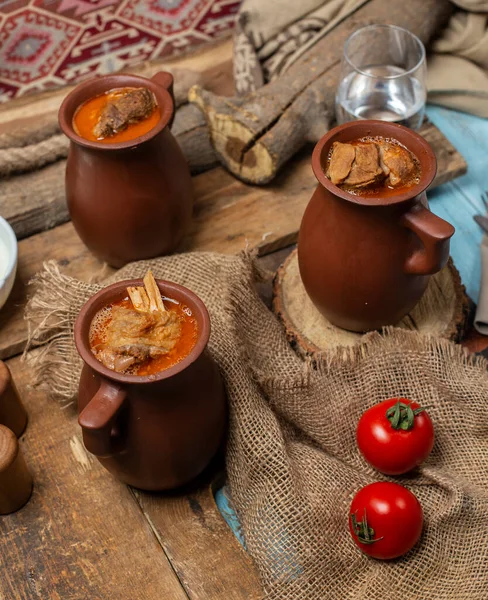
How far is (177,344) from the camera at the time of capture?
1312 mm

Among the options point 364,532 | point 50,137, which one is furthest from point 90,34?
point 364,532

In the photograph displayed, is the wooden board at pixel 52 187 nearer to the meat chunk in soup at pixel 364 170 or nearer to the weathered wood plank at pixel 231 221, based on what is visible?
the weathered wood plank at pixel 231 221

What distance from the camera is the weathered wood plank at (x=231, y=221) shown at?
1825mm

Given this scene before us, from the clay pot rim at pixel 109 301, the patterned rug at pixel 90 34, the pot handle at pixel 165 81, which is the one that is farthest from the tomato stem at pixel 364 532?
the patterned rug at pixel 90 34

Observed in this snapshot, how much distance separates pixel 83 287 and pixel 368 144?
0.60 m

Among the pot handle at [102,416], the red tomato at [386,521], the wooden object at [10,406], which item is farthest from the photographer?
the wooden object at [10,406]

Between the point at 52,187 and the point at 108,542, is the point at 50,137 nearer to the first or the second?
the point at 52,187

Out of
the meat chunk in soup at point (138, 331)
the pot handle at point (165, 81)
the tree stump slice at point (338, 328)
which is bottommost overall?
the tree stump slice at point (338, 328)

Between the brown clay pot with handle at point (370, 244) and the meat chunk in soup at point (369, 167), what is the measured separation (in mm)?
21

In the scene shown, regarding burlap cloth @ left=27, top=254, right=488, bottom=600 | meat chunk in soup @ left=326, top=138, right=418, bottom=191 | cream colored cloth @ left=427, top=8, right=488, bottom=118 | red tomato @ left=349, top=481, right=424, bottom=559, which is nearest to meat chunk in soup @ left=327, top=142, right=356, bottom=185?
meat chunk in soup @ left=326, top=138, right=418, bottom=191

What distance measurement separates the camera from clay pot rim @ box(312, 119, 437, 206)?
1.36 m

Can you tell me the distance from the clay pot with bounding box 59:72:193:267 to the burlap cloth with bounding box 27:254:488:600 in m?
0.07

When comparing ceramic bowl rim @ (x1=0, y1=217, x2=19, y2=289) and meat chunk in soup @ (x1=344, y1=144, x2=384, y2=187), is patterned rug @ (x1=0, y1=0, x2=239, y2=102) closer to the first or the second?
ceramic bowl rim @ (x1=0, y1=217, x2=19, y2=289)

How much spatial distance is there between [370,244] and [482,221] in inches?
21.7
